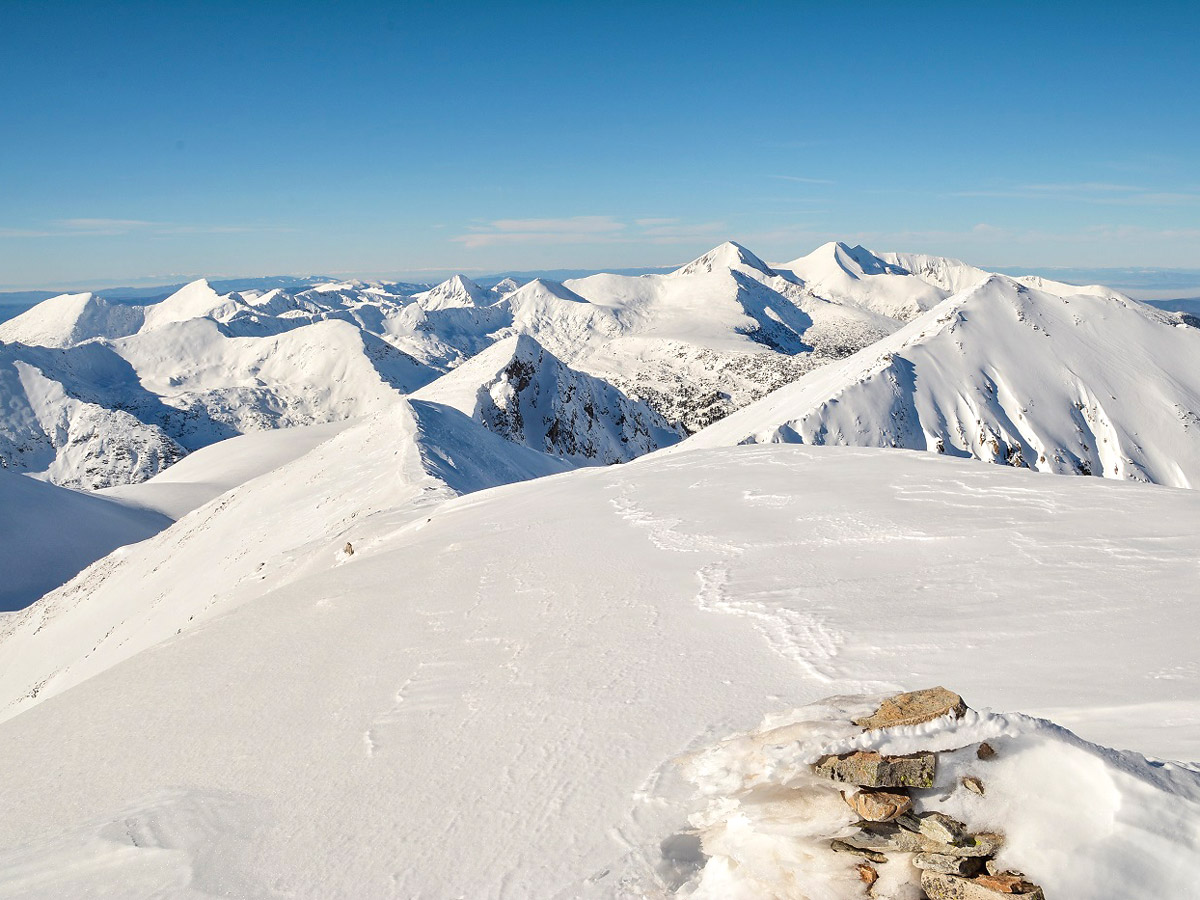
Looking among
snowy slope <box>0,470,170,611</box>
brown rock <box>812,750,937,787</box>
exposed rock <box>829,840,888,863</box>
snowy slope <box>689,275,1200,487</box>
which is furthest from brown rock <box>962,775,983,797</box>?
snowy slope <box>0,470,170,611</box>

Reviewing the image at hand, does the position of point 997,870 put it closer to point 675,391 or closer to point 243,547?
point 243,547

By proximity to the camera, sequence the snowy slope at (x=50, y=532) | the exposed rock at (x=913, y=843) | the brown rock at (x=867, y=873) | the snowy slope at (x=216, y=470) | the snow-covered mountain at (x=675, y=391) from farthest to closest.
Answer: the snowy slope at (x=216, y=470)
the snow-covered mountain at (x=675, y=391)
the snowy slope at (x=50, y=532)
the brown rock at (x=867, y=873)
the exposed rock at (x=913, y=843)

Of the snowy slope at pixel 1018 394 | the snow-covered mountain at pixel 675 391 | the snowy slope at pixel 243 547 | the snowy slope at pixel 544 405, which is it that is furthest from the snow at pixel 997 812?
the snowy slope at pixel 544 405

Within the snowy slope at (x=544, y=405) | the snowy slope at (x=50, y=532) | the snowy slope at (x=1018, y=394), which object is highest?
the snowy slope at (x=1018, y=394)

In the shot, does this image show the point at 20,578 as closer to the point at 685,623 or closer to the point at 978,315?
the point at 685,623

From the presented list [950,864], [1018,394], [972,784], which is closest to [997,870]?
[950,864]

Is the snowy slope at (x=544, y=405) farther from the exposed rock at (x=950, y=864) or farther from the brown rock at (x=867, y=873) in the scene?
the exposed rock at (x=950, y=864)
